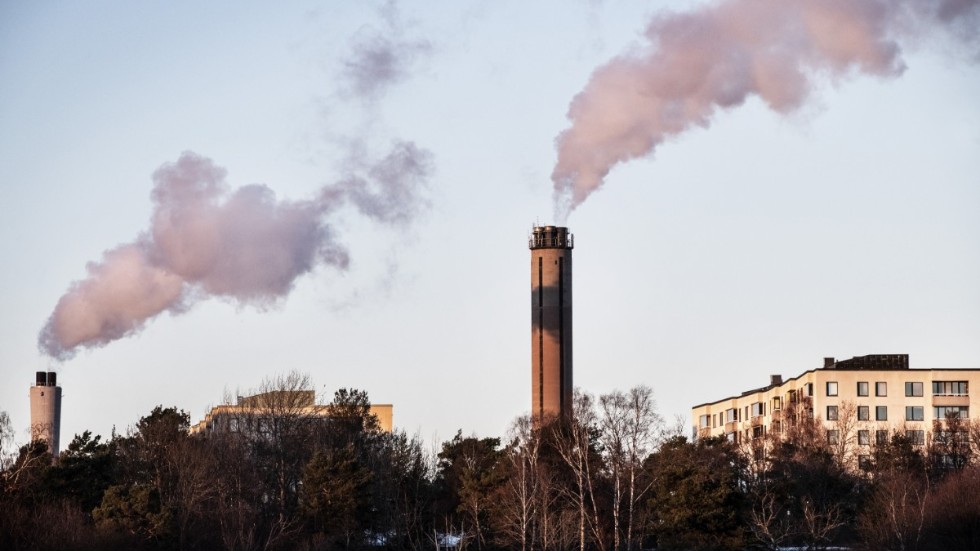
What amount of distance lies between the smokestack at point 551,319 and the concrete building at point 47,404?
37.5 meters

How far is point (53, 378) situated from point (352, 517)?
157 feet

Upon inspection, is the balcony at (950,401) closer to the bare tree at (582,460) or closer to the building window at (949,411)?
the building window at (949,411)

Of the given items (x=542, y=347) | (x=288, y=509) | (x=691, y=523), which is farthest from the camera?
(x=542, y=347)

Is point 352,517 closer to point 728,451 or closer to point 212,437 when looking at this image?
point 212,437

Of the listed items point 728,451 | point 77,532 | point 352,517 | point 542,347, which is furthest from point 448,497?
point 542,347

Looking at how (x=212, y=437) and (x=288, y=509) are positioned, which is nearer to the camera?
(x=288, y=509)

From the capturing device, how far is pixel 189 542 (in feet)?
245

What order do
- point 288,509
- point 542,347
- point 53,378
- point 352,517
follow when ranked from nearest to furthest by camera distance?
point 352,517
point 288,509
point 53,378
point 542,347

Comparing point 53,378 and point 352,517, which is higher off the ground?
point 53,378

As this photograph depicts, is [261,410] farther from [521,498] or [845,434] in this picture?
[845,434]

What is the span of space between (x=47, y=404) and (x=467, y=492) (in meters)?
47.0

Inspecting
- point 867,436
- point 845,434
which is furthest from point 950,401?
point 845,434

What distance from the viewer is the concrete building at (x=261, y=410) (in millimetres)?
101625

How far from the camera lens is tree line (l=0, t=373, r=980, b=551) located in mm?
73688
